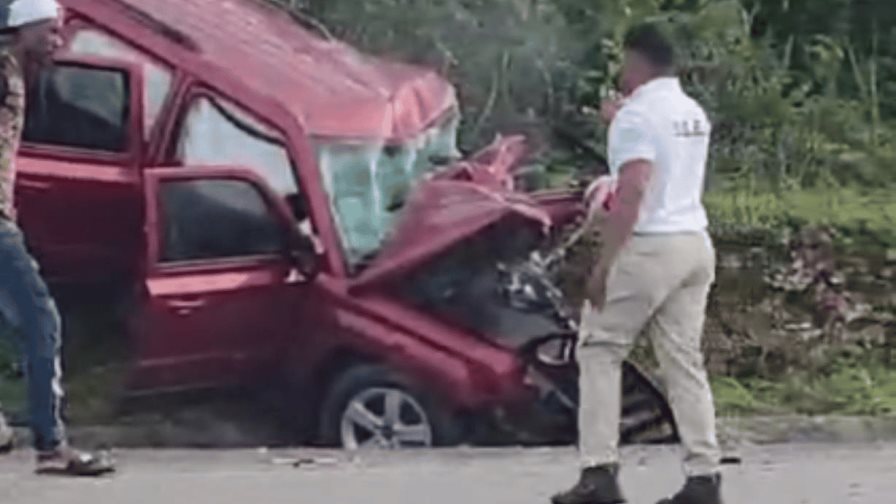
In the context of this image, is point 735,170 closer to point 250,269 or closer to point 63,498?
point 250,269

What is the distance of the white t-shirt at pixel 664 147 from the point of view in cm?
787

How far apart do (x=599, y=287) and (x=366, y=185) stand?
2.30 metres

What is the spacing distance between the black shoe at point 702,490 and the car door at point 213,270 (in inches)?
92.4

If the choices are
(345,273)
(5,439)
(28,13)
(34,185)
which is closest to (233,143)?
(345,273)

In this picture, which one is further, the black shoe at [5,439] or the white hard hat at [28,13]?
the black shoe at [5,439]

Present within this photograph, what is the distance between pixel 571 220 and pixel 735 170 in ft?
5.44

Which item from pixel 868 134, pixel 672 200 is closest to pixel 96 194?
pixel 672 200

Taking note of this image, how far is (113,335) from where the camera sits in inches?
404

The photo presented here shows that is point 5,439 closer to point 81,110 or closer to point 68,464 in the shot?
point 68,464

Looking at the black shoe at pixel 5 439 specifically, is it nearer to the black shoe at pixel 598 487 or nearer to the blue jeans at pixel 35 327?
the blue jeans at pixel 35 327

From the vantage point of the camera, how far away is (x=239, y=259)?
1004 centimetres

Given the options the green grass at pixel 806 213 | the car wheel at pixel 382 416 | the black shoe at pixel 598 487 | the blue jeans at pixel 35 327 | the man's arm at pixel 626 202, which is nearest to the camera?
the man's arm at pixel 626 202

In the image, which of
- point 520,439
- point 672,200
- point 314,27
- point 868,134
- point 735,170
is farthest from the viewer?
point 868,134

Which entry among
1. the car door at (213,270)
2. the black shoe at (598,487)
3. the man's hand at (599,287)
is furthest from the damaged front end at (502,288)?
the man's hand at (599,287)
